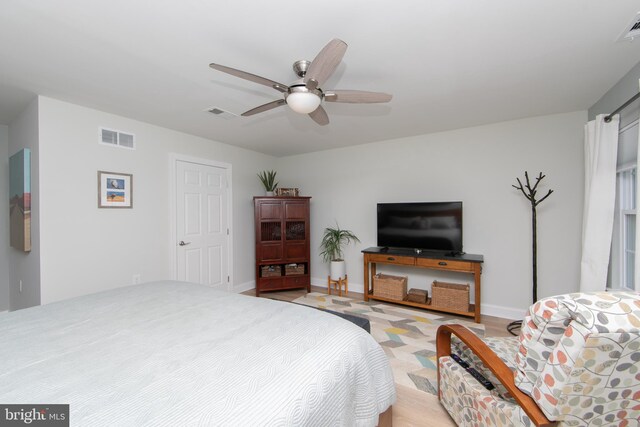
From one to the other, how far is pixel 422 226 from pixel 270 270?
2.49 metres

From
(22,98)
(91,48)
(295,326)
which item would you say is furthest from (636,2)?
(22,98)

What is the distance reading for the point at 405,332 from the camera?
9.32 ft

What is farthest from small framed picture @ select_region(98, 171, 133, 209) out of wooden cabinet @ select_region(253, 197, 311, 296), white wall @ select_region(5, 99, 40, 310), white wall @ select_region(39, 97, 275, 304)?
wooden cabinet @ select_region(253, 197, 311, 296)

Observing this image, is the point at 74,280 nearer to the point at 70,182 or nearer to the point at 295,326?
the point at 70,182

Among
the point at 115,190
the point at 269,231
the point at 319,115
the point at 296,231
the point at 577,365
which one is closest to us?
the point at 577,365

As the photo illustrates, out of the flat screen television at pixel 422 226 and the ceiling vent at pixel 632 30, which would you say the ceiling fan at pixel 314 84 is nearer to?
the ceiling vent at pixel 632 30

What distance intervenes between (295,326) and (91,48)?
2241 mm

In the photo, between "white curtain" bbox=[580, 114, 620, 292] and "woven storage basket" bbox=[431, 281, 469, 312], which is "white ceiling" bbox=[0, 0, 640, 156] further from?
"woven storage basket" bbox=[431, 281, 469, 312]

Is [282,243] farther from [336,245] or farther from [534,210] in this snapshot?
[534,210]

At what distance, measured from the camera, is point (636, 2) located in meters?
1.39

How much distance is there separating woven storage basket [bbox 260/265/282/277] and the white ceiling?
253 centimetres

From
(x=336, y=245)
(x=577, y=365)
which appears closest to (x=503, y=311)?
(x=336, y=245)

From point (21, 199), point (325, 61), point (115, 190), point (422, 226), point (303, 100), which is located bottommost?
point (422, 226)

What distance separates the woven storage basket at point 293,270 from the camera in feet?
14.5
